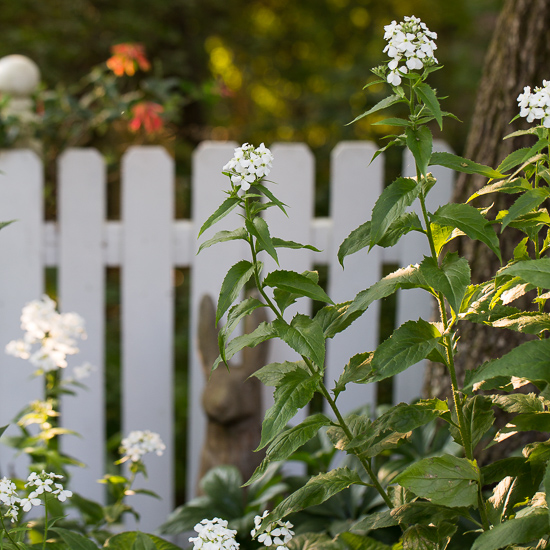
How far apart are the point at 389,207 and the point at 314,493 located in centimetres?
49

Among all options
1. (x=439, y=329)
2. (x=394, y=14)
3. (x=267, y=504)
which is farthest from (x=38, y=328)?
(x=394, y=14)

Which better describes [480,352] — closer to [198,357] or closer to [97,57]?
[198,357]

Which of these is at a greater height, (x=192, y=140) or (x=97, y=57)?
(x=97, y=57)

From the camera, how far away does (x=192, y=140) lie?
519 cm

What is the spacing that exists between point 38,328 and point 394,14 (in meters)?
5.92

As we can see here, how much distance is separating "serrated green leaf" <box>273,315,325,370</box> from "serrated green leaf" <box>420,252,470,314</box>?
0.58 feet

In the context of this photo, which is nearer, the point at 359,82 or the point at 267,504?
the point at 267,504

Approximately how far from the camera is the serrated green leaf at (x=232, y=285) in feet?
3.20

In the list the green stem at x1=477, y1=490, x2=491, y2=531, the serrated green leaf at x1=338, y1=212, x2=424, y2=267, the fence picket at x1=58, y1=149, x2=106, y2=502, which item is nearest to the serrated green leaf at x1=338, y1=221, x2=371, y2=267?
the serrated green leaf at x1=338, y1=212, x2=424, y2=267

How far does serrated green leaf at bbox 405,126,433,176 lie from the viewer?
939mm

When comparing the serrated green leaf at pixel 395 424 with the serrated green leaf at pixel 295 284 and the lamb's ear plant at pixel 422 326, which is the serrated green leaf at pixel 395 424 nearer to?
the lamb's ear plant at pixel 422 326

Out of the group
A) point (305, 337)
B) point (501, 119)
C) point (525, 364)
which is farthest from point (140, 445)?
point (501, 119)

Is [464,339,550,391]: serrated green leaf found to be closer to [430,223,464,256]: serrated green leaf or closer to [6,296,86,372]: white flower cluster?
[430,223,464,256]: serrated green leaf

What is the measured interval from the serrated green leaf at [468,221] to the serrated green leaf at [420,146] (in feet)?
0.28
